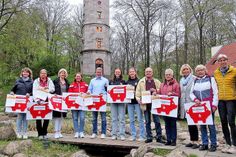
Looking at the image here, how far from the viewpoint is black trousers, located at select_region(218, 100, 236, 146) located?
20.3 ft

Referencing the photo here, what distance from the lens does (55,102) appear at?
26.9ft

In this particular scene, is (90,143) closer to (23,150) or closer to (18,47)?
(23,150)

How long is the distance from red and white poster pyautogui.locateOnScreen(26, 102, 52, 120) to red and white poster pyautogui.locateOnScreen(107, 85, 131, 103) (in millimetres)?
1763

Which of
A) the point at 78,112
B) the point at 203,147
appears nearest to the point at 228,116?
the point at 203,147

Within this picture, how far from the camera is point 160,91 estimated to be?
7.39 m

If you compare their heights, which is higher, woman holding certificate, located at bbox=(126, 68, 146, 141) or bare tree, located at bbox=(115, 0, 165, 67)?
bare tree, located at bbox=(115, 0, 165, 67)

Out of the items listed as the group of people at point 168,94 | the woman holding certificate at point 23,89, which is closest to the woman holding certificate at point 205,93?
the group of people at point 168,94

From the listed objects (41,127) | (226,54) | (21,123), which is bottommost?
(41,127)

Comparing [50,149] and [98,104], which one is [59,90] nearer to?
[98,104]

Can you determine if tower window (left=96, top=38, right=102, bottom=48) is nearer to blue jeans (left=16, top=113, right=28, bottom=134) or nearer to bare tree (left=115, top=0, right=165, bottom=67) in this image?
bare tree (left=115, top=0, right=165, bottom=67)

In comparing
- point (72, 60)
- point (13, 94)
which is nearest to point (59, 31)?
point (72, 60)

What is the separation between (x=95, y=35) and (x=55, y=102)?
91.9 ft

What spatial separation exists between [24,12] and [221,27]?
20.7 meters

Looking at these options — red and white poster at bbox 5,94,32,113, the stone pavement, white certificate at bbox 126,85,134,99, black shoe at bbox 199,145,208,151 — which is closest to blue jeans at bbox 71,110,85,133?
the stone pavement
